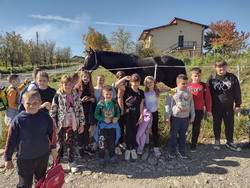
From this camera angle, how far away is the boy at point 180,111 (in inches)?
119

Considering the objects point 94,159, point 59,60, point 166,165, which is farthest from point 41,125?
point 59,60

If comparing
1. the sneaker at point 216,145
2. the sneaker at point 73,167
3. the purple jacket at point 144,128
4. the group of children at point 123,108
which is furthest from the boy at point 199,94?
the sneaker at point 73,167

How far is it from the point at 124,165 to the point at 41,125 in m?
1.57

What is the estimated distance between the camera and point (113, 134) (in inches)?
114

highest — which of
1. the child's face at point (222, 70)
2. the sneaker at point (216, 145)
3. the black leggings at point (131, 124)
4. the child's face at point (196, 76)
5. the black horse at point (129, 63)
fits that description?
the black horse at point (129, 63)

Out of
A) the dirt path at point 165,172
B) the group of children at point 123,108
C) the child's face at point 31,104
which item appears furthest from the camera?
the group of children at point 123,108

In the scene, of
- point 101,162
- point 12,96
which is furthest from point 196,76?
point 12,96

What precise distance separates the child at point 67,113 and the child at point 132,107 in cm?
79

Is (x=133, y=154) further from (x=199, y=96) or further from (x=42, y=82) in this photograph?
(x=42, y=82)

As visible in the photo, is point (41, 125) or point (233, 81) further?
point (233, 81)

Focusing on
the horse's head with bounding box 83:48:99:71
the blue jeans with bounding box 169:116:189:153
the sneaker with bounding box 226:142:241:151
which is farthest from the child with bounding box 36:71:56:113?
the sneaker with bounding box 226:142:241:151

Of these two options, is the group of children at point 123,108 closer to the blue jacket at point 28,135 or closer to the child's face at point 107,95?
the child's face at point 107,95

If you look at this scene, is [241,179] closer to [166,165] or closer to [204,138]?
[166,165]

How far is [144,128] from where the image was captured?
10.3 feet
